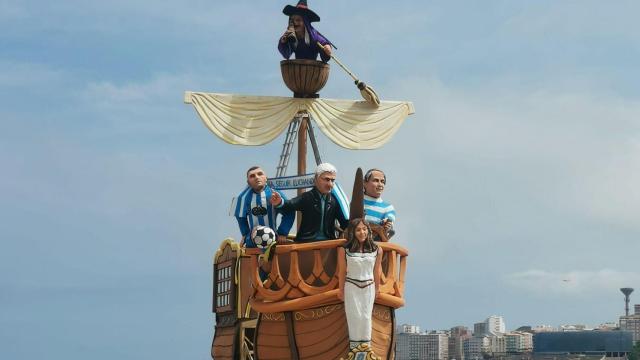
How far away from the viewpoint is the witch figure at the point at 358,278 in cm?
1672

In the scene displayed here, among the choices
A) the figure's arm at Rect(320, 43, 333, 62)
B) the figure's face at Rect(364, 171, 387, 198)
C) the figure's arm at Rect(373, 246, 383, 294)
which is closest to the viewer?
the figure's arm at Rect(373, 246, 383, 294)

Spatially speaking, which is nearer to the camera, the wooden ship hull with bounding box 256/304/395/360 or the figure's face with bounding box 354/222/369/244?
the figure's face with bounding box 354/222/369/244

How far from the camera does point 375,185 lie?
1819 cm

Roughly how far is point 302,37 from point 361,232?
616cm

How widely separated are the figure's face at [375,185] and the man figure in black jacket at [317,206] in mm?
579

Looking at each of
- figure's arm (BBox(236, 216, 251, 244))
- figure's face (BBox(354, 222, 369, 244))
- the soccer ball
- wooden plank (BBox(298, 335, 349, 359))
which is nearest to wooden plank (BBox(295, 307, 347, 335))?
wooden plank (BBox(298, 335, 349, 359))

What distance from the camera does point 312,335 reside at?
17344 mm

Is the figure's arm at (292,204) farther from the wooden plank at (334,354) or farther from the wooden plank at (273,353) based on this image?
the wooden plank at (334,354)

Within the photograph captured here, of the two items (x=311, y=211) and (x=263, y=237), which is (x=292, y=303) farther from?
(x=311, y=211)

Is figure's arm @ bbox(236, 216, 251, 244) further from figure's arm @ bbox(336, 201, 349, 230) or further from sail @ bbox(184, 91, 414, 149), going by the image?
sail @ bbox(184, 91, 414, 149)

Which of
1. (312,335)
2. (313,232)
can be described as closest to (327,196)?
(313,232)

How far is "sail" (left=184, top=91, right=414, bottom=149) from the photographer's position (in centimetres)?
2286

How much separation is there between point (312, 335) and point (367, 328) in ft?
2.93

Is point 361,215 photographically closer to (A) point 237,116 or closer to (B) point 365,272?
(B) point 365,272
